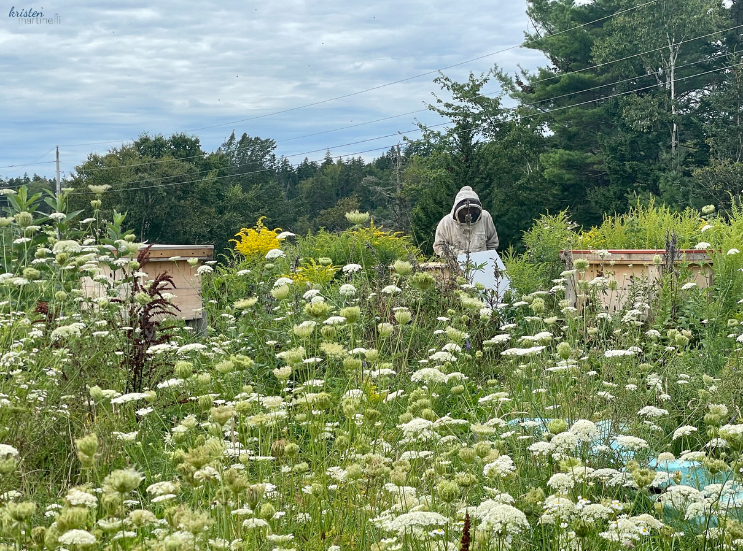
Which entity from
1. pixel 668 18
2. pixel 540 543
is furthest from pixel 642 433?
pixel 668 18

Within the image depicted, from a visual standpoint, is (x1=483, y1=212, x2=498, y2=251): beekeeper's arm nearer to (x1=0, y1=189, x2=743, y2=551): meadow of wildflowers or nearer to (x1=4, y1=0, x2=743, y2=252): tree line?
(x1=0, y1=189, x2=743, y2=551): meadow of wildflowers

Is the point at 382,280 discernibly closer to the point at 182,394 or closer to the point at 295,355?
the point at 182,394

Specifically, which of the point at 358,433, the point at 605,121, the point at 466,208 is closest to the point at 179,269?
the point at 466,208

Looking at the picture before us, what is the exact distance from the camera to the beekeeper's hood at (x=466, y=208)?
31.7 feet

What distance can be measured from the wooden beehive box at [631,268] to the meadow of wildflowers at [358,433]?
9.3 inches

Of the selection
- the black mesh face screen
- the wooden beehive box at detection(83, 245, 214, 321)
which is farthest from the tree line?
the wooden beehive box at detection(83, 245, 214, 321)

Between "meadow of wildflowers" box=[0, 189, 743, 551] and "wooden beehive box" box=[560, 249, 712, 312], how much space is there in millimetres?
236

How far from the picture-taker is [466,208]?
31.9 ft

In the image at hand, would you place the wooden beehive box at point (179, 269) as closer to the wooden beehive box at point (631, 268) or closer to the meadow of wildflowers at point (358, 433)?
the meadow of wildflowers at point (358, 433)

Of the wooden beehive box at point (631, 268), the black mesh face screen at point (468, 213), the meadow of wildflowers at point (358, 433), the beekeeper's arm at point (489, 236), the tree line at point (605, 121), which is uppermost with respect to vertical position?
the tree line at point (605, 121)

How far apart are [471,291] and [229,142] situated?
67906 mm

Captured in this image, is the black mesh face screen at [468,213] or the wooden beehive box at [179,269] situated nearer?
the wooden beehive box at [179,269]

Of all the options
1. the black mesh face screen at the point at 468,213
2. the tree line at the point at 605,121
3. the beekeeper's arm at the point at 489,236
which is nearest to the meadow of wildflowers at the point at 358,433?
the black mesh face screen at the point at 468,213

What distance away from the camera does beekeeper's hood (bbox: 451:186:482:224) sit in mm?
9664
